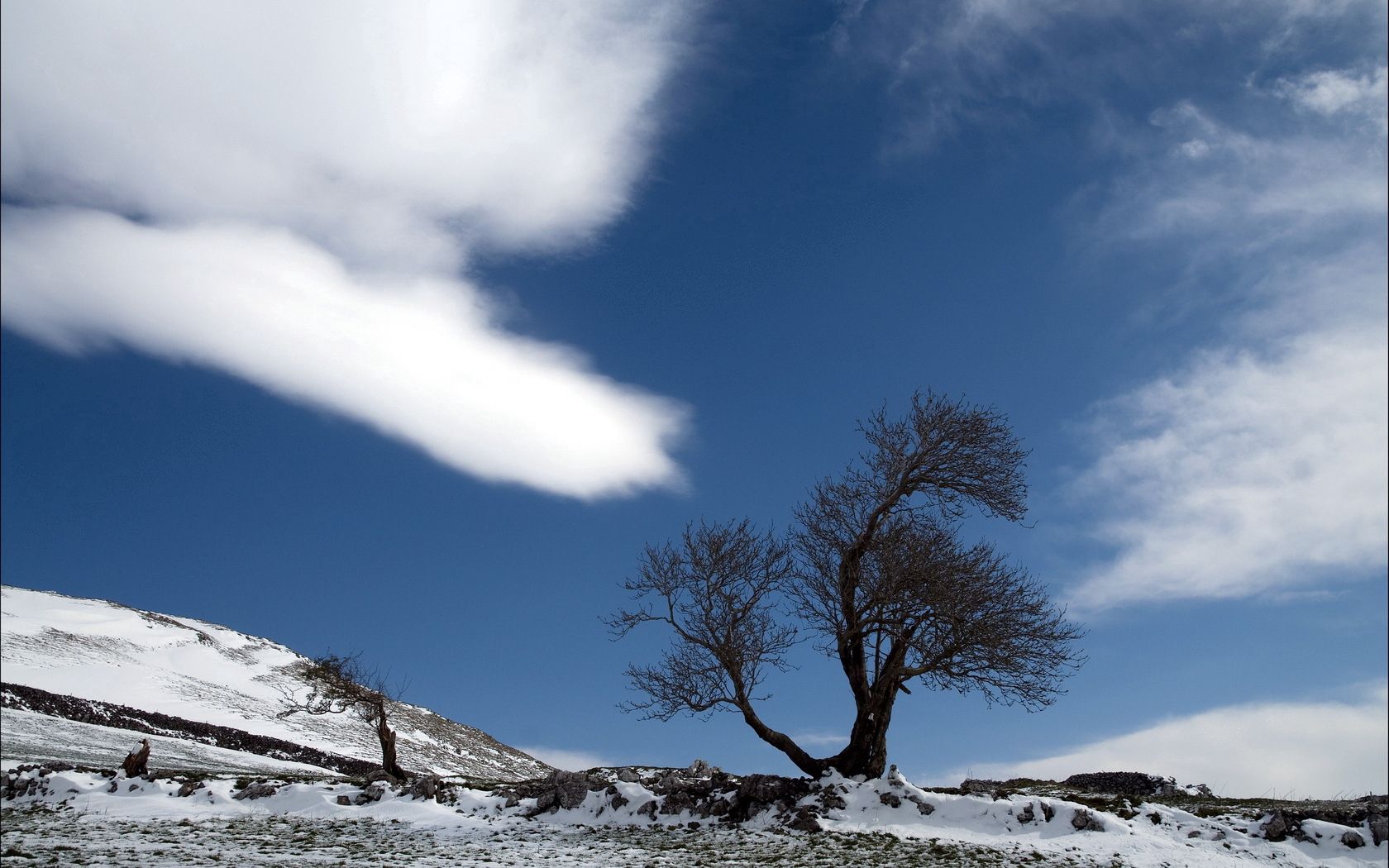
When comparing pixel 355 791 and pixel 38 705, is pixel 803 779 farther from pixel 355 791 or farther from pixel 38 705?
pixel 38 705

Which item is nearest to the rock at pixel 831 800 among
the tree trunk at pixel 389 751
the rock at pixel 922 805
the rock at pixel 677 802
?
the rock at pixel 922 805

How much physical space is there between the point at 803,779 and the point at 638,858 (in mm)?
6259

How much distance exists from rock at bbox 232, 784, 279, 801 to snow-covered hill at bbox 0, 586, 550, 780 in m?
20.1

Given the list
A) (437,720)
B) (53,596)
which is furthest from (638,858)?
(53,596)

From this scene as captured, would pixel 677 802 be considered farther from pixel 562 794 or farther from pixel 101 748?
pixel 101 748

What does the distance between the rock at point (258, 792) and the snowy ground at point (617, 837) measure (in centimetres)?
50

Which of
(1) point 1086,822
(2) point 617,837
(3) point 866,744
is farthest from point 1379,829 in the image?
(2) point 617,837

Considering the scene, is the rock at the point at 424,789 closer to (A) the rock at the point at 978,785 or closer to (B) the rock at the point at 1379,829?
(A) the rock at the point at 978,785

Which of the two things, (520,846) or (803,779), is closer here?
(520,846)

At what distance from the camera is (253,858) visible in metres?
15.5

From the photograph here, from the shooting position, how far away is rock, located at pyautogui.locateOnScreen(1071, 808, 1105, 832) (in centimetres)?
1725

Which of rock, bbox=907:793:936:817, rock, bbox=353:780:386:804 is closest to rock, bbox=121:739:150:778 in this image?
rock, bbox=353:780:386:804

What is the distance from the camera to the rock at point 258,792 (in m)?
22.9

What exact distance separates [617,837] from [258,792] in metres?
11.3
